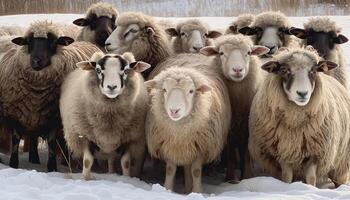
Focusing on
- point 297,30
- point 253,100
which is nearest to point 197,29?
point 297,30

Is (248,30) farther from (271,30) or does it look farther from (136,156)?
(136,156)

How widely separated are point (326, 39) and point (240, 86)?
5.80 feet

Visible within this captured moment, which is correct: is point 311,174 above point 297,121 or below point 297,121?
below

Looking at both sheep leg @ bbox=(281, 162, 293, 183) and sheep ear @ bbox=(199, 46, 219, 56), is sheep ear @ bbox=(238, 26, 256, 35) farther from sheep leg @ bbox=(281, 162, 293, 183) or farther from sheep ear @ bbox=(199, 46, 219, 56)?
sheep leg @ bbox=(281, 162, 293, 183)

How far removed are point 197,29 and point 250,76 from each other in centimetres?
153

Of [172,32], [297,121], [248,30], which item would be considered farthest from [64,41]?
[297,121]

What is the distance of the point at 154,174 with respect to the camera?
25.6ft

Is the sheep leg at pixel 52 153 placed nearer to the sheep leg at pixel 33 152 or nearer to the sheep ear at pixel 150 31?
the sheep leg at pixel 33 152

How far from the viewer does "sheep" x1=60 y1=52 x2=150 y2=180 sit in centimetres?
647

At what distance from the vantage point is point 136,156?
6.96 metres

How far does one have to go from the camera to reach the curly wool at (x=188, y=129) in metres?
6.30

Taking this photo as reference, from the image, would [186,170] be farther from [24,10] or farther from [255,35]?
[24,10]

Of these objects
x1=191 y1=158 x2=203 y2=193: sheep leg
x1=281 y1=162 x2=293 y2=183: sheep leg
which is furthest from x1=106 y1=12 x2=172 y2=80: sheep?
x1=281 y1=162 x2=293 y2=183: sheep leg

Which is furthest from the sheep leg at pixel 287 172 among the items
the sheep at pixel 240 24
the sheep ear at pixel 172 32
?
the sheep at pixel 240 24
